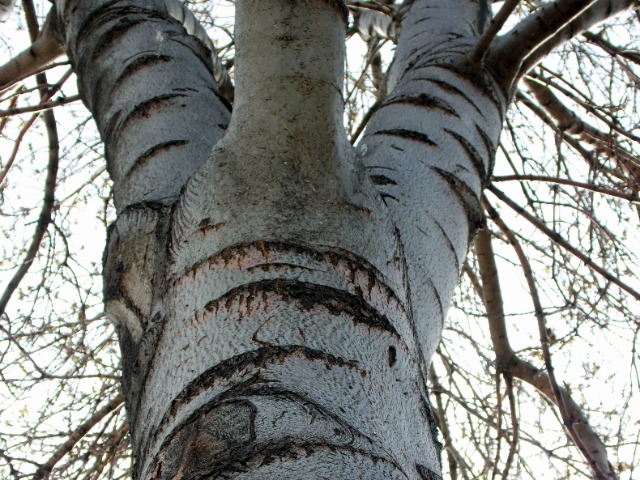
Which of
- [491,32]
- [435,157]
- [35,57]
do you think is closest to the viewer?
[435,157]

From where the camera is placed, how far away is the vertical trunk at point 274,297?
0.67 metres

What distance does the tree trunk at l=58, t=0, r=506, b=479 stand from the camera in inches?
27.1

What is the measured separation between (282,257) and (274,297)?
0.06 meters

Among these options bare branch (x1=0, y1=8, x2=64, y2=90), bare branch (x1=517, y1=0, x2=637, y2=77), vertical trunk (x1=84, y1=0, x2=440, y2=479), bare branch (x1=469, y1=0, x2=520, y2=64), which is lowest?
vertical trunk (x1=84, y1=0, x2=440, y2=479)

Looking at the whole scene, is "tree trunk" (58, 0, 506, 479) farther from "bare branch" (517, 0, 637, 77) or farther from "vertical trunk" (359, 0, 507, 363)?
"bare branch" (517, 0, 637, 77)

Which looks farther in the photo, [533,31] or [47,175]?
[47,175]

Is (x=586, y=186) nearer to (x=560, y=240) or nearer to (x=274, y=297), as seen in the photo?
(x=560, y=240)

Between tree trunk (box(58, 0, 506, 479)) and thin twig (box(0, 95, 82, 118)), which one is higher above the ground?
thin twig (box(0, 95, 82, 118))

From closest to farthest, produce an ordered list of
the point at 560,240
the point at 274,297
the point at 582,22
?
1. the point at 274,297
2. the point at 582,22
3. the point at 560,240

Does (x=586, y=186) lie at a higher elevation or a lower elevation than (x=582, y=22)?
lower

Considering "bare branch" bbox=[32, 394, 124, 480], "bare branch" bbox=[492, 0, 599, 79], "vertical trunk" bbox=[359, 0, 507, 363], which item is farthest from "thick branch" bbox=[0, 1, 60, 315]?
"bare branch" bbox=[492, 0, 599, 79]

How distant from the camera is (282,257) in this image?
0.82 m

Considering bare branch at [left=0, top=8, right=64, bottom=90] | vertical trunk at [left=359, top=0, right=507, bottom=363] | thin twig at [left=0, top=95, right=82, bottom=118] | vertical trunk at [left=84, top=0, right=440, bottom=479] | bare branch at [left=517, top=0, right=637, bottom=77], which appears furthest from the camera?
thin twig at [left=0, top=95, right=82, bottom=118]

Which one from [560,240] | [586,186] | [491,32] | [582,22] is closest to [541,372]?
[560,240]
